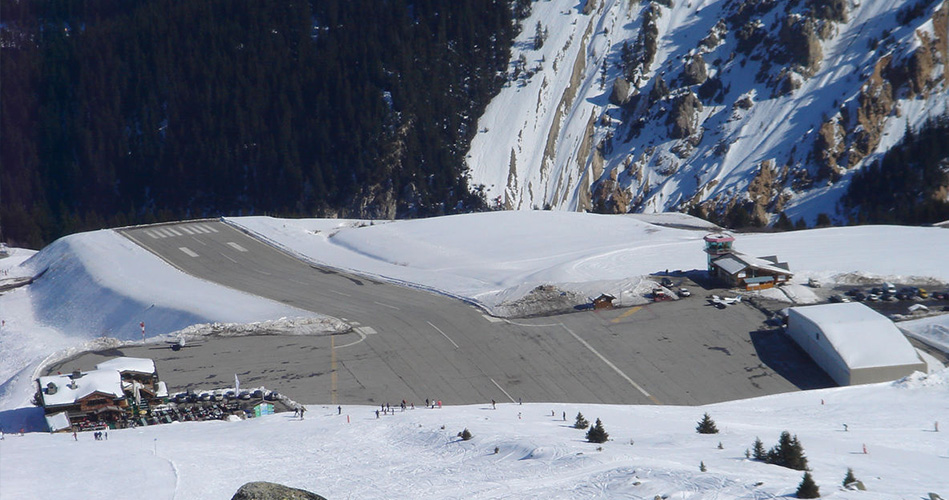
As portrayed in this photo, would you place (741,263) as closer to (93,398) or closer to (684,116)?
(93,398)

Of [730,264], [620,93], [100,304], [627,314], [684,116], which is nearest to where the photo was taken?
[627,314]

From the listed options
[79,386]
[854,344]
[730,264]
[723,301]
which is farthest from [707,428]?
[79,386]

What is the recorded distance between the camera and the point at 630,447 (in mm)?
36500

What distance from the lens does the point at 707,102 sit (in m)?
143

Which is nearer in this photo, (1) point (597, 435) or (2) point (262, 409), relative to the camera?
(1) point (597, 435)

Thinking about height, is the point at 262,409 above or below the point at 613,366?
below

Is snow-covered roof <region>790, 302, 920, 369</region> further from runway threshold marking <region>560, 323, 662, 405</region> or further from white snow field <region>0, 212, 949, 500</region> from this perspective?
runway threshold marking <region>560, 323, 662, 405</region>

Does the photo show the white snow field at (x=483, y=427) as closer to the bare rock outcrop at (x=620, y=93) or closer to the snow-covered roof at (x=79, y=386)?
the snow-covered roof at (x=79, y=386)

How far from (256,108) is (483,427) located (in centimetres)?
12492

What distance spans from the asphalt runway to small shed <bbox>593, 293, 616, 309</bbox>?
0.85 metres

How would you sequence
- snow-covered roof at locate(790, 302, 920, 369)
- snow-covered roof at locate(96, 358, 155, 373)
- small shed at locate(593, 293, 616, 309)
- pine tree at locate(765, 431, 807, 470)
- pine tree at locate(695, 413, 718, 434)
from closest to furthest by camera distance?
pine tree at locate(765, 431, 807, 470)
pine tree at locate(695, 413, 718, 434)
snow-covered roof at locate(790, 302, 920, 369)
snow-covered roof at locate(96, 358, 155, 373)
small shed at locate(593, 293, 616, 309)

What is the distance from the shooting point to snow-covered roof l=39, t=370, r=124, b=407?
51062 mm

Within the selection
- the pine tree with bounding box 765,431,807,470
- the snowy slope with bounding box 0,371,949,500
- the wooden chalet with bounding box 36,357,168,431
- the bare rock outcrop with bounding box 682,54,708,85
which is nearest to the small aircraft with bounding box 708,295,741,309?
the snowy slope with bounding box 0,371,949,500

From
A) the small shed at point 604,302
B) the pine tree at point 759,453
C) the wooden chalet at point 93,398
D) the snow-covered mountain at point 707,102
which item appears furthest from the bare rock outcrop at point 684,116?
the pine tree at point 759,453
